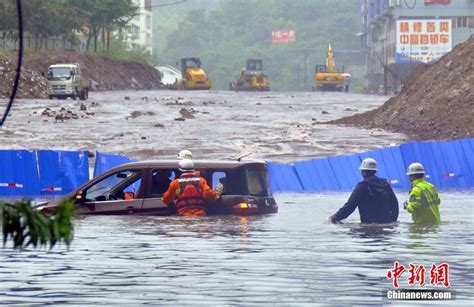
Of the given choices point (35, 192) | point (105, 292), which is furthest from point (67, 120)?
point (105, 292)

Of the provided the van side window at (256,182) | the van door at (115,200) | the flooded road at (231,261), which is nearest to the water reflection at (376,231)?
the flooded road at (231,261)

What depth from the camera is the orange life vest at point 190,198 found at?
19766 mm

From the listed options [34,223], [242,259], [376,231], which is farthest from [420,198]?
[34,223]

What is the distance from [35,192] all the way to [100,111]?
2735cm

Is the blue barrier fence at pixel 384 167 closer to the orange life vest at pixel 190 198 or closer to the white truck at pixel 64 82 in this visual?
the orange life vest at pixel 190 198

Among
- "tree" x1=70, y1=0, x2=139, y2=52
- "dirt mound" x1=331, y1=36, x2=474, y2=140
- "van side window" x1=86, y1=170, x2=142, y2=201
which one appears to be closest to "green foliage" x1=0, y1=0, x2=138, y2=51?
"tree" x1=70, y1=0, x2=139, y2=52

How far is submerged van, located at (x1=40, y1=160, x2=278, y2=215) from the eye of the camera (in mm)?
20344

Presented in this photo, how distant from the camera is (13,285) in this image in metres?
13.8

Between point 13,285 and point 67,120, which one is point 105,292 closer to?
point 13,285

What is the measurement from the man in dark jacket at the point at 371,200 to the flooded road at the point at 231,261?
1.10ft

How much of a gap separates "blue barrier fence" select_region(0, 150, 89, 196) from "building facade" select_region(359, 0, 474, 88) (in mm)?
70330

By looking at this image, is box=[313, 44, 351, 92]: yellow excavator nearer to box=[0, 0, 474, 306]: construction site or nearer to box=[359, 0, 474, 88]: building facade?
box=[359, 0, 474, 88]: building facade

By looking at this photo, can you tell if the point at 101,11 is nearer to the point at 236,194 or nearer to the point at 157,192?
the point at 157,192

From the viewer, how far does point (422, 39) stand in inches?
4525
